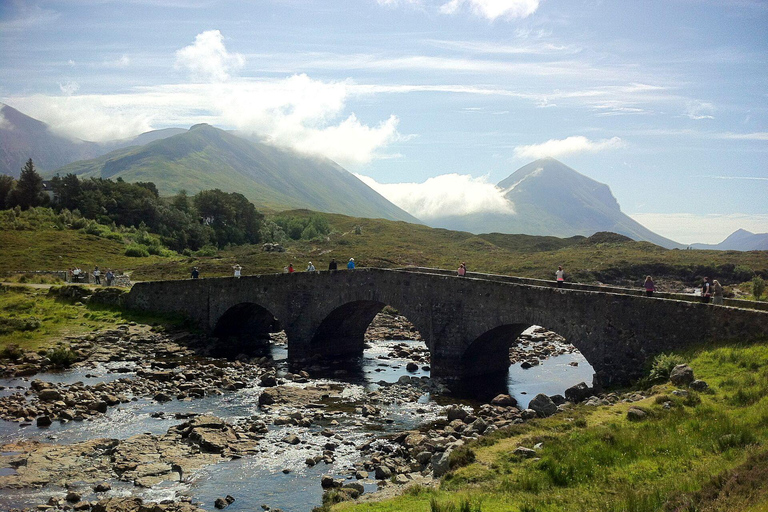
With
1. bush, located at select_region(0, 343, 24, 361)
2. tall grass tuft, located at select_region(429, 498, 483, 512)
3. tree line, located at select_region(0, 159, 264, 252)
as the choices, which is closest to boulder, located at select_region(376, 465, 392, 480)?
tall grass tuft, located at select_region(429, 498, 483, 512)

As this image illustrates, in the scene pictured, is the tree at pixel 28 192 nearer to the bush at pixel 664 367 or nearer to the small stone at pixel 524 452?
the bush at pixel 664 367

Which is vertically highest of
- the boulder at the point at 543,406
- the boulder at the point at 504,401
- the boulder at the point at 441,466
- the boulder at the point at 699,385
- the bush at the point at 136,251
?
the bush at the point at 136,251

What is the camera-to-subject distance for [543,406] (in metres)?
25.6

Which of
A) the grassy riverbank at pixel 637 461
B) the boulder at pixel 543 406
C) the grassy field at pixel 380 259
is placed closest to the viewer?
the grassy riverbank at pixel 637 461

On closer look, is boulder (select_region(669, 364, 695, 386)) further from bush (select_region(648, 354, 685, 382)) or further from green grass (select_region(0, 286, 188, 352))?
green grass (select_region(0, 286, 188, 352))

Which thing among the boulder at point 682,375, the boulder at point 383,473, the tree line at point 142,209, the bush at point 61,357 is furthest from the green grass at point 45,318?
the tree line at point 142,209

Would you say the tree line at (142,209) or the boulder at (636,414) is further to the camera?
the tree line at (142,209)

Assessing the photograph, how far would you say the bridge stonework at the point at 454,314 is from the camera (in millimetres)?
25737

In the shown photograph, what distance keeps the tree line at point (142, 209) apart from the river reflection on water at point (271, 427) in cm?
6360

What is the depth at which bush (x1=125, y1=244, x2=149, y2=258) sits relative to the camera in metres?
83.6

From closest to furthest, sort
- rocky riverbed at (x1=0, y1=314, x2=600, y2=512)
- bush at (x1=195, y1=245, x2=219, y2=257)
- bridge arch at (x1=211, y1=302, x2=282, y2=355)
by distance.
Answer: rocky riverbed at (x1=0, y1=314, x2=600, y2=512) < bridge arch at (x1=211, y1=302, x2=282, y2=355) < bush at (x1=195, y1=245, x2=219, y2=257)

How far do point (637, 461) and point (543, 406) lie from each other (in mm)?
9153

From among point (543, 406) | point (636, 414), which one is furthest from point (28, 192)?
point (636, 414)

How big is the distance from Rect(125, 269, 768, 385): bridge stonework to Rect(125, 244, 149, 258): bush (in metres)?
34.7
